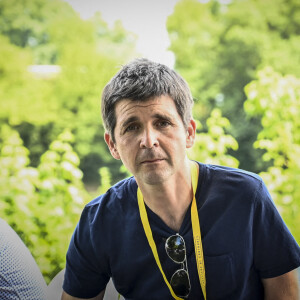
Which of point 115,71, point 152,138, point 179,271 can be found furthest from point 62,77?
point 179,271

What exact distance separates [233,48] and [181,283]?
1.82m

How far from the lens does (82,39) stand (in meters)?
2.68

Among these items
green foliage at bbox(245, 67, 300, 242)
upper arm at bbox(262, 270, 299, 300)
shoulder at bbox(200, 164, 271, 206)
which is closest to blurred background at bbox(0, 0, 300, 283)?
green foliage at bbox(245, 67, 300, 242)

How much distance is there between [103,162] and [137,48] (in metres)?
0.87

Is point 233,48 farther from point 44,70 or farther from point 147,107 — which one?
point 147,107

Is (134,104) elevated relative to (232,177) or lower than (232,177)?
elevated

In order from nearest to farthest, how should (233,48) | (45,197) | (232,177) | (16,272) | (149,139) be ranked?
(16,272)
(149,139)
(232,177)
(45,197)
(233,48)

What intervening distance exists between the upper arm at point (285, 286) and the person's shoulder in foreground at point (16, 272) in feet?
2.71

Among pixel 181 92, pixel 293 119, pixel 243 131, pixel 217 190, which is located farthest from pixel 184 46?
pixel 217 190

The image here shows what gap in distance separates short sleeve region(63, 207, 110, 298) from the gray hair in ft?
1.38

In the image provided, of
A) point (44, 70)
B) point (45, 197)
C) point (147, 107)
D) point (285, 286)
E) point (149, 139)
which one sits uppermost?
point (44, 70)

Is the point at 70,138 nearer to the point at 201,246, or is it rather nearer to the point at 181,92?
the point at 181,92

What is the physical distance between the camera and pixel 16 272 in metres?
1.11

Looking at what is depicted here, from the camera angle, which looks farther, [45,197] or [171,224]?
[45,197]
